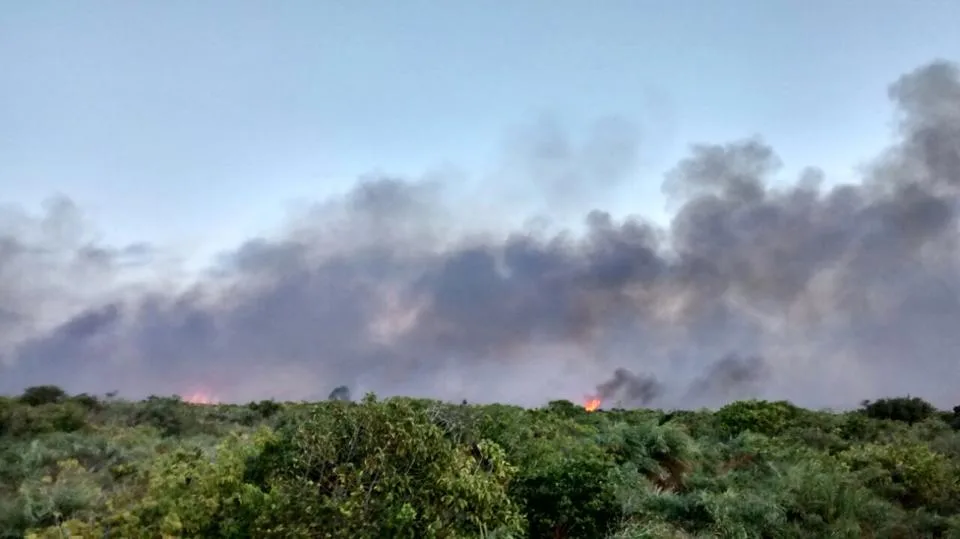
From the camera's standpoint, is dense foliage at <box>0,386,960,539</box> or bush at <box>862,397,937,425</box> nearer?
dense foliage at <box>0,386,960,539</box>

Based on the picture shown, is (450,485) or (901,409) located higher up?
(901,409)

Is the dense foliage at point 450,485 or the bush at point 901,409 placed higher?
the bush at point 901,409

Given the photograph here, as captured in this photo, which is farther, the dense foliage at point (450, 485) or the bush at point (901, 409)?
the bush at point (901, 409)

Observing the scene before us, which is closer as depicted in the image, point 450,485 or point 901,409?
point 450,485

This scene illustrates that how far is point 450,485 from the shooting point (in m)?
13.7

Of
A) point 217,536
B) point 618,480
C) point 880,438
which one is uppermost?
point 880,438

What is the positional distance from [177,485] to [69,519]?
1691mm

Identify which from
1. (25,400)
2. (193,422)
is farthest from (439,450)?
(25,400)

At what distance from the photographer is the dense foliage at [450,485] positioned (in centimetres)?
1333

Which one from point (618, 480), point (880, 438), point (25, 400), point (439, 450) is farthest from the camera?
point (25, 400)

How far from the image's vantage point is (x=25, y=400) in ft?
137

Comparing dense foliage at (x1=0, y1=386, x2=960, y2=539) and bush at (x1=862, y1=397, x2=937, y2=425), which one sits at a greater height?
bush at (x1=862, y1=397, x2=937, y2=425)

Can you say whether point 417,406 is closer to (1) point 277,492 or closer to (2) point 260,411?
(1) point 277,492

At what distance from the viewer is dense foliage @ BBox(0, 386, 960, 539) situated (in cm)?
1333
